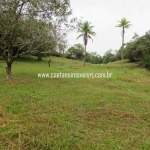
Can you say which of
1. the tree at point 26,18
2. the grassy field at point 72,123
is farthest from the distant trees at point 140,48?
the grassy field at point 72,123

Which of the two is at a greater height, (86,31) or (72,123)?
(86,31)

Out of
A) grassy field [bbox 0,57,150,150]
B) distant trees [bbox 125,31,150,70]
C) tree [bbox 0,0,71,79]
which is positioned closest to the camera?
grassy field [bbox 0,57,150,150]

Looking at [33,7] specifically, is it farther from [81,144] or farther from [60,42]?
[81,144]

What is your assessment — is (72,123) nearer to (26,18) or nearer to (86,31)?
(26,18)

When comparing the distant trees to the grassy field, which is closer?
the grassy field

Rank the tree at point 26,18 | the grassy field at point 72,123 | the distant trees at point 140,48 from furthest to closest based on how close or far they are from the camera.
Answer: the distant trees at point 140,48 < the tree at point 26,18 < the grassy field at point 72,123

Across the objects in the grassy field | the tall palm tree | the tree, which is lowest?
the grassy field

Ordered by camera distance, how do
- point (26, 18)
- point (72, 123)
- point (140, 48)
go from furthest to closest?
point (140, 48)
point (26, 18)
point (72, 123)

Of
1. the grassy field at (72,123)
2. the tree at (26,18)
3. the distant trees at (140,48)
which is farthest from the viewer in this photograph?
the distant trees at (140,48)

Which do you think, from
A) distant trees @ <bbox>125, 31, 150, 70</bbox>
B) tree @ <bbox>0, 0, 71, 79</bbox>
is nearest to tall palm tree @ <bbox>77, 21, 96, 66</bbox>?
distant trees @ <bbox>125, 31, 150, 70</bbox>

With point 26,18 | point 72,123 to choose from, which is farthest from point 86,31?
point 72,123

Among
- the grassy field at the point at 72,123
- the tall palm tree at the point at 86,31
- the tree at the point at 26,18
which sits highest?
the tall palm tree at the point at 86,31

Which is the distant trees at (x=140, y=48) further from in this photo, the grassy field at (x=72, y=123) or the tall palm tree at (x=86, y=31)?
the grassy field at (x=72, y=123)

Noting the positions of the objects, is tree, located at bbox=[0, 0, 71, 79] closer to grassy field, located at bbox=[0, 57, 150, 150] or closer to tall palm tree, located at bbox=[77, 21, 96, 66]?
grassy field, located at bbox=[0, 57, 150, 150]
